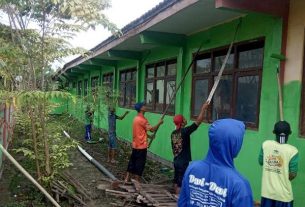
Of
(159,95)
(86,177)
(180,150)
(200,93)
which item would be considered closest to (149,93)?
(159,95)

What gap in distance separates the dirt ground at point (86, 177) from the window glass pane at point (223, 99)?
174 centimetres

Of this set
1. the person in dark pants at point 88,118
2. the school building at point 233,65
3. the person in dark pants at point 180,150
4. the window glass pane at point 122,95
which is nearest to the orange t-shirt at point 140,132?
the person in dark pants at point 180,150

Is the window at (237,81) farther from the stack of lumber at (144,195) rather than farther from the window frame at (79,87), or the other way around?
the window frame at (79,87)

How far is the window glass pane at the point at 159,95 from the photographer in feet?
34.0

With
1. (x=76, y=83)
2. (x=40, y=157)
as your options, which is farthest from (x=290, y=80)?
(x=76, y=83)

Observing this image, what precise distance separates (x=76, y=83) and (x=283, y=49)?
2384 centimetres

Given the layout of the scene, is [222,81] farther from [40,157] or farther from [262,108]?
[40,157]

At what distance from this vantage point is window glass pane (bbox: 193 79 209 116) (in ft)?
26.0

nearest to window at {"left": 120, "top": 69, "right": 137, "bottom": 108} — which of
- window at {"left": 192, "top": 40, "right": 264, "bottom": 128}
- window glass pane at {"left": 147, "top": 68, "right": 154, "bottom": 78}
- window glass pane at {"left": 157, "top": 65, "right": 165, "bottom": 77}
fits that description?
window glass pane at {"left": 147, "top": 68, "right": 154, "bottom": 78}

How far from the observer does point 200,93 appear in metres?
8.18

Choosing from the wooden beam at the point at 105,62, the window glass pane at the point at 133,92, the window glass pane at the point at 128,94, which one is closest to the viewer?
the window glass pane at the point at 133,92

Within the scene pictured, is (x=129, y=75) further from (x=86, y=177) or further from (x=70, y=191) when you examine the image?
(x=70, y=191)

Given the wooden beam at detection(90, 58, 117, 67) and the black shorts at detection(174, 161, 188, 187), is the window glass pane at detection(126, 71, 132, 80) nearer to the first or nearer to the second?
the wooden beam at detection(90, 58, 117, 67)

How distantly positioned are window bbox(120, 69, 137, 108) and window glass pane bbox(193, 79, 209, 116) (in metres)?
4.88
